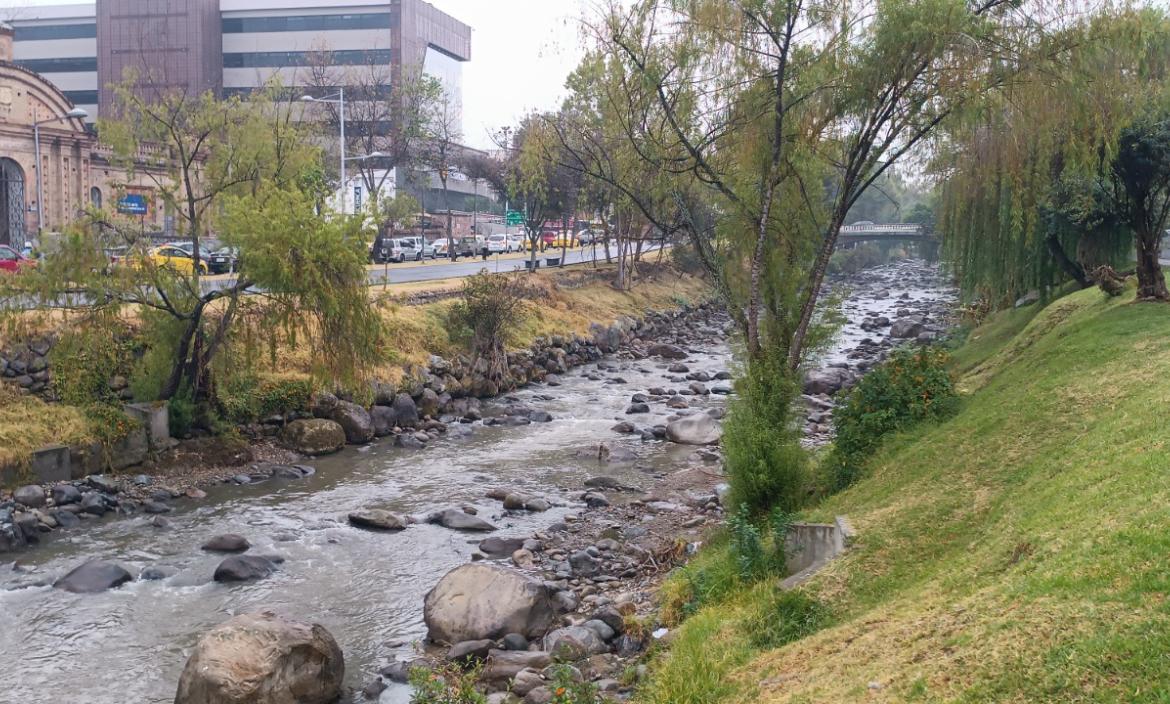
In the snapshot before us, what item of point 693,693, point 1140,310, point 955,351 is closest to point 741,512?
point 693,693

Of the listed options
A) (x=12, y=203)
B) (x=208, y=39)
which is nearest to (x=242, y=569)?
(x=12, y=203)

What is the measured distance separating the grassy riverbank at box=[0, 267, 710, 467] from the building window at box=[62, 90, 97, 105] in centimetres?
5122

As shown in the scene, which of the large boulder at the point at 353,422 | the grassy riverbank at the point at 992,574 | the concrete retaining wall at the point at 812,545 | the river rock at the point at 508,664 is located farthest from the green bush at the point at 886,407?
the large boulder at the point at 353,422

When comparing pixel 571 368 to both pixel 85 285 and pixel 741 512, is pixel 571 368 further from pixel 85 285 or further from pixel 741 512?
pixel 741 512

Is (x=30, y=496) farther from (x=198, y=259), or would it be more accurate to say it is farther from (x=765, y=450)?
(x=765, y=450)

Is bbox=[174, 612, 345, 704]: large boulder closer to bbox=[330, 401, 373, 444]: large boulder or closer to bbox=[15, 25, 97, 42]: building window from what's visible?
bbox=[330, 401, 373, 444]: large boulder

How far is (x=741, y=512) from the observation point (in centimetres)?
1338

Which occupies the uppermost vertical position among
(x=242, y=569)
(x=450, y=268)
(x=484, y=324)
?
(x=450, y=268)

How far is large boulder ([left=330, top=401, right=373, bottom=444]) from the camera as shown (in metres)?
24.1

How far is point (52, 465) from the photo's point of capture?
18828mm

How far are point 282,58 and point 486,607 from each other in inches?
2970

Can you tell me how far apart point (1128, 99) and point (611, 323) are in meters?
28.3

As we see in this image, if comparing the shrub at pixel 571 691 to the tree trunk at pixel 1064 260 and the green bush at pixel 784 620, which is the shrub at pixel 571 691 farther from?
the tree trunk at pixel 1064 260

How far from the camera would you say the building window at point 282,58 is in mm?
78500
